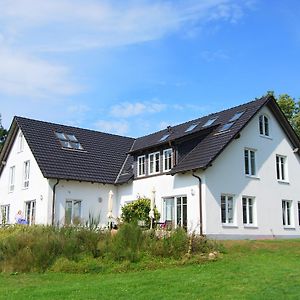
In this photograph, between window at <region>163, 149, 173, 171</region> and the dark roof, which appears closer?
window at <region>163, 149, 173, 171</region>

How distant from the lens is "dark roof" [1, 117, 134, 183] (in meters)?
27.5

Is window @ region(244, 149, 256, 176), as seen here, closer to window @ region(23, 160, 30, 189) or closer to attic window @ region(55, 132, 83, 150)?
attic window @ region(55, 132, 83, 150)

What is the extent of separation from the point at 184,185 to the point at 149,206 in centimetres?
248

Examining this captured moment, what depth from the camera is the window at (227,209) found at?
2434 cm

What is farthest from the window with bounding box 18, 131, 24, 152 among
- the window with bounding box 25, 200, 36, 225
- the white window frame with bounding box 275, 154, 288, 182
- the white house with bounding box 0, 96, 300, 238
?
the white window frame with bounding box 275, 154, 288, 182

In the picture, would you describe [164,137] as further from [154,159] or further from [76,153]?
[76,153]

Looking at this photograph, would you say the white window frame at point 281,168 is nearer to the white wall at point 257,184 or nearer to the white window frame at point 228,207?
the white wall at point 257,184

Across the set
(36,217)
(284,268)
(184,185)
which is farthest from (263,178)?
(36,217)

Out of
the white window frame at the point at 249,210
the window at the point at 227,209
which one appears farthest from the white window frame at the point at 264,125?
the window at the point at 227,209

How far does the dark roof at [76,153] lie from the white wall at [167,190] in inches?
59.2

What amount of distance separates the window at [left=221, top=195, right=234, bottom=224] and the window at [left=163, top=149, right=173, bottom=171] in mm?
3897

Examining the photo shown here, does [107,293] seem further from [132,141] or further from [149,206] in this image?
[132,141]

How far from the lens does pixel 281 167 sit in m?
28.5

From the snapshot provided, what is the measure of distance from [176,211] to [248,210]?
4021mm
